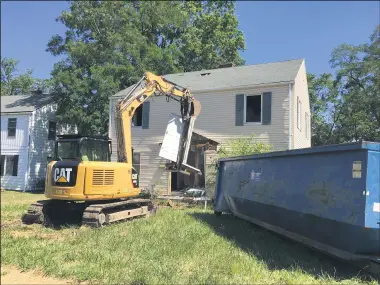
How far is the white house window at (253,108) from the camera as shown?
18.6 m

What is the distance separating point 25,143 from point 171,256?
74.3ft

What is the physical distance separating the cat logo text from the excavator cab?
52cm

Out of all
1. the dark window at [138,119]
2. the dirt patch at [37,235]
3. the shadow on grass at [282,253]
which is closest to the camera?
the shadow on grass at [282,253]

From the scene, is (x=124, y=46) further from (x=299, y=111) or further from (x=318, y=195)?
(x=318, y=195)

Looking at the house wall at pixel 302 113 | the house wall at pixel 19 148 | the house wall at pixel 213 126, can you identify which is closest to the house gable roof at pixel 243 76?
the house wall at pixel 213 126

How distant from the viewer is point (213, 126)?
19.5 metres

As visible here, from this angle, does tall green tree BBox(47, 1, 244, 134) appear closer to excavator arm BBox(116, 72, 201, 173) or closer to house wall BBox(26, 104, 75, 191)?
house wall BBox(26, 104, 75, 191)

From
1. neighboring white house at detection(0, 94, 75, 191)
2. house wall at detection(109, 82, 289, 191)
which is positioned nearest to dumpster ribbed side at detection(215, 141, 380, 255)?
house wall at detection(109, 82, 289, 191)

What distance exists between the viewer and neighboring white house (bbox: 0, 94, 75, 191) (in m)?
26.6

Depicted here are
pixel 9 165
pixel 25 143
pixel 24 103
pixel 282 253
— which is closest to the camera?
pixel 282 253

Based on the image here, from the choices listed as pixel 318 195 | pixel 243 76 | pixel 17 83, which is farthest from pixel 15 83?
pixel 318 195

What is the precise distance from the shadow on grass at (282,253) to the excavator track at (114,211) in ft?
8.68

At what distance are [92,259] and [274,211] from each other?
3794mm

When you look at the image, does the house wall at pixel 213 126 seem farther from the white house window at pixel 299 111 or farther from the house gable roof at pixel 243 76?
the white house window at pixel 299 111
